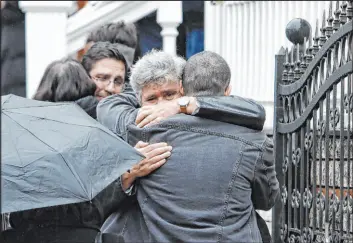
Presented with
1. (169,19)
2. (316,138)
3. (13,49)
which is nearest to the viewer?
(316,138)

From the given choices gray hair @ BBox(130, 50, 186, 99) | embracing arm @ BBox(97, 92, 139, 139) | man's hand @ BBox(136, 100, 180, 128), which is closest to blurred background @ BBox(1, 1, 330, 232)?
embracing arm @ BBox(97, 92, 139, 139)

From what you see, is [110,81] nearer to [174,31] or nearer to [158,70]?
[158,70]

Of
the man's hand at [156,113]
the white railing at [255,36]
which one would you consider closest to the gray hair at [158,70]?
the man's hand at [156,113]

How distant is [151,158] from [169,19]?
23.4 feet

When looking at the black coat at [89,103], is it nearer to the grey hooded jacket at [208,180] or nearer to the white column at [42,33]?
the grey hooded jacket at [208,180]

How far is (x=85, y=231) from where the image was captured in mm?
5035

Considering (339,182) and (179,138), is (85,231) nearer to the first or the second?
(179,138)

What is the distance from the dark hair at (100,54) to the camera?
661cm

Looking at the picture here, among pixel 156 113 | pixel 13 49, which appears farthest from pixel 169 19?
pixel 156 113

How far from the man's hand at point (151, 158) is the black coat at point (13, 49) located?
26.7 ft

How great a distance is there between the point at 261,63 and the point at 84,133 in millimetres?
5049

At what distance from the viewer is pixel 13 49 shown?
12.6 m

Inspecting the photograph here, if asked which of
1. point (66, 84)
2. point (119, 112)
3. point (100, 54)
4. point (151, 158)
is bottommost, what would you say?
point (151, 158)

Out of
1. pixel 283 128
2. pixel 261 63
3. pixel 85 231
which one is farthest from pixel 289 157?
pixel 261 63
